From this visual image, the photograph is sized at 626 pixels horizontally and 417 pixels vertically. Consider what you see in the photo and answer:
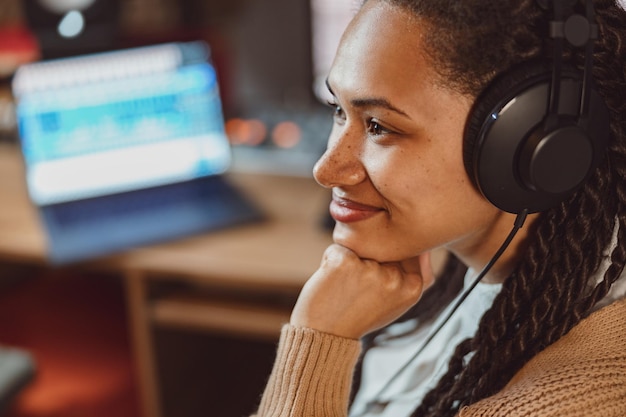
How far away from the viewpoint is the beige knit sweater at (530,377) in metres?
0.74

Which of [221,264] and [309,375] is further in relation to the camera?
[221,264]

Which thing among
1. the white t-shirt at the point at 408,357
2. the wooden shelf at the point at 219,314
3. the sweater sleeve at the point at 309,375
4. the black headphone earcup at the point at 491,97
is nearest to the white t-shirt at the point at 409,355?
the white t-shirt at the point at 408,357

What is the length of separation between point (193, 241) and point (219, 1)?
2.96 feet

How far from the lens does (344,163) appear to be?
32.7 inches

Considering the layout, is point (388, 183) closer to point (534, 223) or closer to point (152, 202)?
point (534, 223)

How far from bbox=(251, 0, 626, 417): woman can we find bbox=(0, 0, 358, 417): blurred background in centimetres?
85

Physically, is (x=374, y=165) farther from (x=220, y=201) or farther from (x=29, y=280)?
(x=29, y=280)

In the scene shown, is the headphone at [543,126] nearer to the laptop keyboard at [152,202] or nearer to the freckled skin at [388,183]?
the freckled skin at [388,183]

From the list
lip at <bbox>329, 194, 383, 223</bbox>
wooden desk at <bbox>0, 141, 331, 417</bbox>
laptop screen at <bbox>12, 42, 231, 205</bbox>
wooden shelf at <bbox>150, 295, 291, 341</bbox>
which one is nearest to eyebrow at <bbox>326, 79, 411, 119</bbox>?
lip at <bbox>329, 194, 383, 223</bbox>

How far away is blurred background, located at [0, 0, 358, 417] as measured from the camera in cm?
172

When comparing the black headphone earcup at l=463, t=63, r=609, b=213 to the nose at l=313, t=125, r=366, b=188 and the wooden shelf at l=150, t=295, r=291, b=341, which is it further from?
the wooden shelf at l=150, t=295, r=291, b=341

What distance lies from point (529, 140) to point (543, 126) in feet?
0.06

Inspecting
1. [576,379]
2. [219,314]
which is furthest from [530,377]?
[219,314]

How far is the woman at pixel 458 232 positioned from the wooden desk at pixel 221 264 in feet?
1.54
